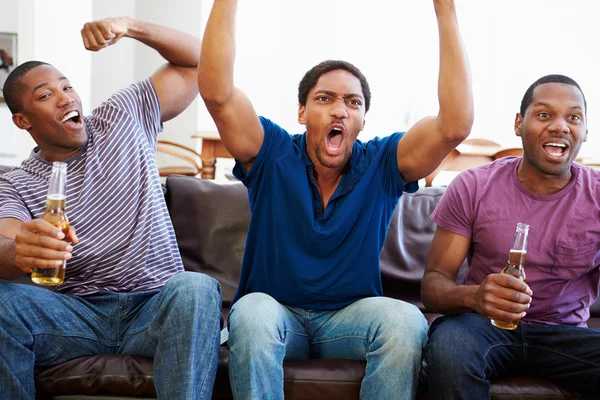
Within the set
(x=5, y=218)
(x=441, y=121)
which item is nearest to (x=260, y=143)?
(x=441, y=121)

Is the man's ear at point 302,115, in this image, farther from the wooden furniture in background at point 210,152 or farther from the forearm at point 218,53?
the wooden furniture in background at point 210,152

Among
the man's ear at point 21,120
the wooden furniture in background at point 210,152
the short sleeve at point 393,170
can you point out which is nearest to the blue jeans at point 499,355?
the short sleeve at point 393,170

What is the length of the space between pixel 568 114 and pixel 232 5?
1.09m

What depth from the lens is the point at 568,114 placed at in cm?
220

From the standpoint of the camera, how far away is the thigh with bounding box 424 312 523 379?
188 cm

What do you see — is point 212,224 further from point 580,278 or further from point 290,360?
point 580,278

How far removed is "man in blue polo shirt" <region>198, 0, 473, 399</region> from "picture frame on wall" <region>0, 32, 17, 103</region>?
17.0 ft

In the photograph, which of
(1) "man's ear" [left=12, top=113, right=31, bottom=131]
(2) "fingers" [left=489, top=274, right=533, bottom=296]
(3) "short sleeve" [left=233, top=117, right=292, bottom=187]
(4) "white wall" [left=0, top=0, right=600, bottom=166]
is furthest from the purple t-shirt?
(4) "white wall" [left=0, top=0, right=600, bottom=166]

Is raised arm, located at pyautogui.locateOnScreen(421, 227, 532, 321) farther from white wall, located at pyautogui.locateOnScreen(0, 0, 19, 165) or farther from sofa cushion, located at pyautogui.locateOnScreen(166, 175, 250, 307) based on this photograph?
white wall, located at pyautogui.locateOnScreen(0, 0, 19, 165)

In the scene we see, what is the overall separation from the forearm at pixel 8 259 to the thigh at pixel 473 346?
3.80ft

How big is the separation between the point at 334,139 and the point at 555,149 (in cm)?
68

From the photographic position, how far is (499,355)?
1979 millimetres

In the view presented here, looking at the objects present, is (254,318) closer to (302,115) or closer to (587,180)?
(302,115)

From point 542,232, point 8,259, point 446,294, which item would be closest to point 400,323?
point 446,294
